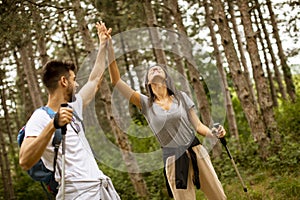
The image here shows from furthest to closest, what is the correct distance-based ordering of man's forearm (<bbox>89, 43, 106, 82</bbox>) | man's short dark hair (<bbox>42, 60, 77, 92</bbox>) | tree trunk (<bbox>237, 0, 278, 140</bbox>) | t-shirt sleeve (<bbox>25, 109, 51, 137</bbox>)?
tree trunk (<bbox>237, 0, 278, 140</bbox>), man's forearm (<bbox>89, 43, 106, 82</bbox>), man's short dark hair (<bbox>42, 60, 77, 92</bbox>), t-shirt sleeve (<bbox>25, 109, 51, 137</bbox>)

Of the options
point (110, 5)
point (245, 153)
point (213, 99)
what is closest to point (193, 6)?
point (110, 5)

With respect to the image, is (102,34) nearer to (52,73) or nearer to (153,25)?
(52,73)

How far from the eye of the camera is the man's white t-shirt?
3473 millimetres

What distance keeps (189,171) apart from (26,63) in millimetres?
10445

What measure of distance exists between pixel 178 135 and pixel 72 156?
6.94 feet

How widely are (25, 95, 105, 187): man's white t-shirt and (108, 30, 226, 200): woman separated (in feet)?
6.13

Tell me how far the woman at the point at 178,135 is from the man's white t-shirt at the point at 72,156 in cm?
187

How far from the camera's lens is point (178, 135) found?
5.48 metres

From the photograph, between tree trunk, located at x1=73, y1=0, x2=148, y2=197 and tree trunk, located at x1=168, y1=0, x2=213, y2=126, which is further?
tree trunk, located at x1=168, y1=0, x2=213, y2=126

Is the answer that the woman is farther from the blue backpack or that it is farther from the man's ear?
the blue backpack

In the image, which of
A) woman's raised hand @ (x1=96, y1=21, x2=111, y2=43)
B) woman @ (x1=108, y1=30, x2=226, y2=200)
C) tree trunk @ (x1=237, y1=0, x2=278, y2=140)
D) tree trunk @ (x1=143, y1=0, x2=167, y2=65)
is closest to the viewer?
woman's raised hand @ (x1=96, y1=21, x2=111, y2=43)

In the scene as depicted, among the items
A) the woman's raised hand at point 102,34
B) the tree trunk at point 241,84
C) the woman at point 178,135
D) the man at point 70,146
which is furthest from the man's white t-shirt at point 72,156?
the tree trunk at point 241,84

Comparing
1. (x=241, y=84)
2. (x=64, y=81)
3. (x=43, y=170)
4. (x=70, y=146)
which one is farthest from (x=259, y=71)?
(x=43, y=170)

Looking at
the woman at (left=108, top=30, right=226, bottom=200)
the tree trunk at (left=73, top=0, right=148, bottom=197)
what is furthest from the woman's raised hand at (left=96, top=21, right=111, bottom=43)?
the tree trunk at (left=73, top=0, right=148, bottom=197)
